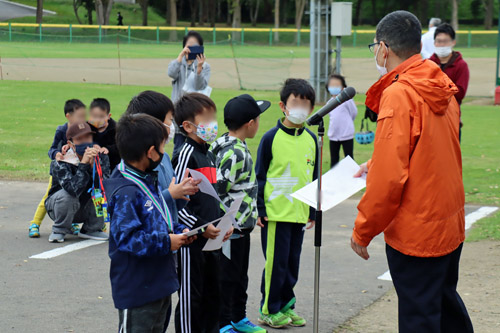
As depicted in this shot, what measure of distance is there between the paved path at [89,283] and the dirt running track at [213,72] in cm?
1933

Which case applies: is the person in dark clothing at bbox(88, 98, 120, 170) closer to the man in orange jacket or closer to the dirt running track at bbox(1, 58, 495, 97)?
the man in orange jacket

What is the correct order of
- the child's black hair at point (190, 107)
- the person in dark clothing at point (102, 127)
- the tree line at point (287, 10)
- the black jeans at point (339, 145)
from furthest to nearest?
the tree line at point (287, 10) < the black jeans at point (339, 145) < the person in dark clothing at point (102, 127) < the child's black hair at point (190, 107)

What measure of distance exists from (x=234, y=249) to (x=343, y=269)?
7.00 ft

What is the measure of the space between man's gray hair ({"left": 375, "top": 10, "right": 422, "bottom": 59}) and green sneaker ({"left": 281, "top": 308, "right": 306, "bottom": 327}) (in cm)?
243

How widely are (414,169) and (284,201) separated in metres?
1.79

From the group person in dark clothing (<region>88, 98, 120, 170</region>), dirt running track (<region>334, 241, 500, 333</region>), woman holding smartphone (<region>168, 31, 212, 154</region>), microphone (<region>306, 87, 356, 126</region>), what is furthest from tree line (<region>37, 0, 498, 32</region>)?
microphone (<region>306, 87, 356, 126</region>)

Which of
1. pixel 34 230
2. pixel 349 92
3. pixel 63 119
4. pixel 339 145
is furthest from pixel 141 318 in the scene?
pixel 63 119

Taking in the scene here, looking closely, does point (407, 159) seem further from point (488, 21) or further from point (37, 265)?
point (488, 21)

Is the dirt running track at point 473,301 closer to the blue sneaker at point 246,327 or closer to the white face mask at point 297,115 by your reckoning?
the blue sneaker at point 246,327

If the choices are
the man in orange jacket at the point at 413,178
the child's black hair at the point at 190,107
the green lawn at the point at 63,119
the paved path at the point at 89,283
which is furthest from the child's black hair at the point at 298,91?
the green lawn at the point at 63,119

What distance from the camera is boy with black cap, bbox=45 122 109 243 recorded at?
25.2ft

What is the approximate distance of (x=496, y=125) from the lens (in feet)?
58.5

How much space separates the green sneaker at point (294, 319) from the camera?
5.75 meters

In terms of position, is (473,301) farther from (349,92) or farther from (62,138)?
(62,138)
